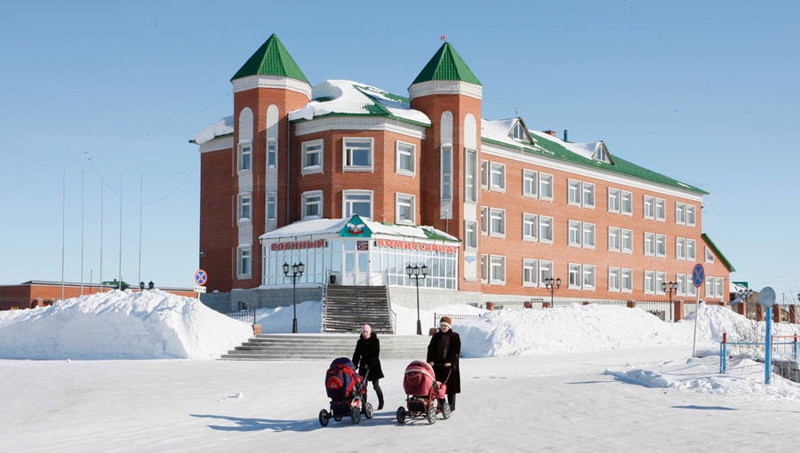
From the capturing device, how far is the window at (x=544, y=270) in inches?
2341

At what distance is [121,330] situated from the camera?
31125 mm

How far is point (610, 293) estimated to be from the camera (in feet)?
211

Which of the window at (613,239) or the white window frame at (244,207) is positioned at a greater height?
the white window frame at (244,207)

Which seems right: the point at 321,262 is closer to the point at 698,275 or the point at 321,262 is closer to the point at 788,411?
the point at 698,275

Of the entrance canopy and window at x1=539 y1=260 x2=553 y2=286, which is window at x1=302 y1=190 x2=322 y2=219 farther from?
window at x1=539 y1=260 x2=553 y2=286

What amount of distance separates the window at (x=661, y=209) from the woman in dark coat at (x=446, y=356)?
187 ft

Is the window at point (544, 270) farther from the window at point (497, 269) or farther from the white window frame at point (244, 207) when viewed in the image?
the white window frame at point (244, 207)

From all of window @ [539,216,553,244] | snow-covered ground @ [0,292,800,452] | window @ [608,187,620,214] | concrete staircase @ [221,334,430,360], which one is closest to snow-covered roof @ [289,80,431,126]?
window @ [539,216,553,244]

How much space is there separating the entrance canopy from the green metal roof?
9354 mm

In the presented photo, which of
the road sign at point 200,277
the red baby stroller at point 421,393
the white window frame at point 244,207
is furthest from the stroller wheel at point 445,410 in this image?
the white window frame at point 244,207

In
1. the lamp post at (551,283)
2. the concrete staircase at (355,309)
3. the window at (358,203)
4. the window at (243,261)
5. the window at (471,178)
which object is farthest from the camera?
the lamp post at (551,283)

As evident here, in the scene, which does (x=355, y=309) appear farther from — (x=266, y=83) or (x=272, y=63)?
(x=272, y=63)

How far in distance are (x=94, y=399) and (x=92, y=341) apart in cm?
1270

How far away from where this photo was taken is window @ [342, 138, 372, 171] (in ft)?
161
